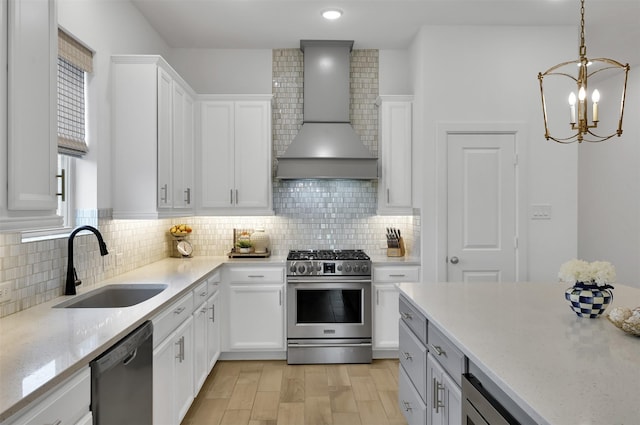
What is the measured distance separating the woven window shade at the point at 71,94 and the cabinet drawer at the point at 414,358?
7.78 ft

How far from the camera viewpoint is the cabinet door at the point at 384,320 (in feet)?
13.3

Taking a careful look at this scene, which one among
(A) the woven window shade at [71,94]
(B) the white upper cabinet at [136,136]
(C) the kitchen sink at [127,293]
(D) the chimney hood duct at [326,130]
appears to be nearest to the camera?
(A) the woven window shade at [71,94]

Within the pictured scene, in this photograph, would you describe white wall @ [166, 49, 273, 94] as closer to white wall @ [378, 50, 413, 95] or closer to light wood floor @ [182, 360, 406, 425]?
white wall @ [378, 50, 413, 95]

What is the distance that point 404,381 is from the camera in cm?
269

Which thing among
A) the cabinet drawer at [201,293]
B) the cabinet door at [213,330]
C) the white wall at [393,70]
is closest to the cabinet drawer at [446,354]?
the cabinet drawer at [201,293]

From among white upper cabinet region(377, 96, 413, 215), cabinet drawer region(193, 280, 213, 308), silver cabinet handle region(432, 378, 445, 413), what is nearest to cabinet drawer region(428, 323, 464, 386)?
silver cabinet handle region(432, 378, 445, 413)

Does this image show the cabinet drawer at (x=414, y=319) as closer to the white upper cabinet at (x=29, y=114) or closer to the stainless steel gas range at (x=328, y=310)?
the stainless steel gas range at (x=328, y=310)

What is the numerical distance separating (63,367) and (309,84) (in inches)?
143

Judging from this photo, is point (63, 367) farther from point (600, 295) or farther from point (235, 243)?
point (235, 243)

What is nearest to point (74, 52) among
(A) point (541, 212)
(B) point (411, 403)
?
(B) point (411, 403)

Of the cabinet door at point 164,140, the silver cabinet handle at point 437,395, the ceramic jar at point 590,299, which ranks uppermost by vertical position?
the cabinet door at point 164,140

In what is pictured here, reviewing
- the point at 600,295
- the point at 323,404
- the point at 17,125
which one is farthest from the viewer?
the point at 323,404

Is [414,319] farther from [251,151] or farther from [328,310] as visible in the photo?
[251,151]

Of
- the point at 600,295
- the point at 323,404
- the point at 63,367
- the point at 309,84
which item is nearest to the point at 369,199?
the point at 309,84
